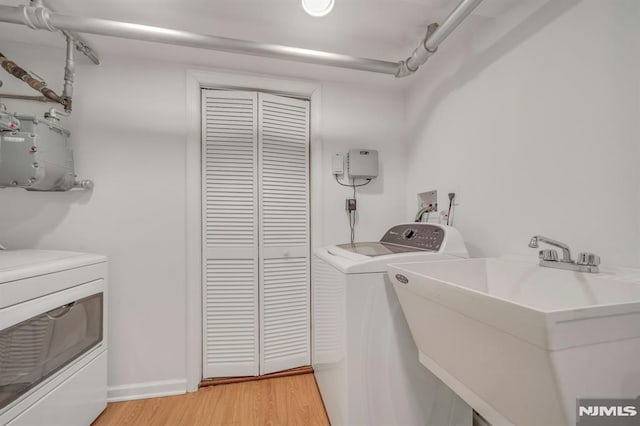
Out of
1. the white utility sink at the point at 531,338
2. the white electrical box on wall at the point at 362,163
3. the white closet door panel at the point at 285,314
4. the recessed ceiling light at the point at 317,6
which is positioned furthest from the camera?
the white electrical box on wall at the point at 362,163

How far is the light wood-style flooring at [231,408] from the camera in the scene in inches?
59.5

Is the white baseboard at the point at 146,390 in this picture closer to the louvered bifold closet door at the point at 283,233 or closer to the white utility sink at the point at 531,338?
the louvered bifold closet door at the point at 283,233

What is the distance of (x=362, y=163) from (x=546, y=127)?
118 cm

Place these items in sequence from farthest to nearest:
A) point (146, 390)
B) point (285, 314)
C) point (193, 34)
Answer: point (285, 314)
point (146, 390)
point (193, 34)

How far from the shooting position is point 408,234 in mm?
1628

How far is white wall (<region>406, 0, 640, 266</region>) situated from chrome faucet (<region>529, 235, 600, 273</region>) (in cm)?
14

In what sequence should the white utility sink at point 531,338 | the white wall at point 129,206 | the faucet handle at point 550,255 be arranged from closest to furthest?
the white utility sink at point 531,338 → the faucet handle at point 550,255 → the white wall at point 129,206

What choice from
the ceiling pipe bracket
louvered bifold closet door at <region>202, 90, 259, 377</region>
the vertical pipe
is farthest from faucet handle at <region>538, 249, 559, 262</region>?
the vertical pipe

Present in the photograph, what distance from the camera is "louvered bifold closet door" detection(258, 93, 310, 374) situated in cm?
194

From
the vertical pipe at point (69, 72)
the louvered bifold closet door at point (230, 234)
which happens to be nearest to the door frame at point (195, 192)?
the louvered bifold closet door at point (230, 234)

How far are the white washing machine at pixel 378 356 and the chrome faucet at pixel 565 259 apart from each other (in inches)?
14.2

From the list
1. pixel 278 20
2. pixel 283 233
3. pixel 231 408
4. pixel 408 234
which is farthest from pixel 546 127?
pixel 231 408

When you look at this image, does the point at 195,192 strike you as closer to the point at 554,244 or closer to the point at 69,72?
the point at 69,72

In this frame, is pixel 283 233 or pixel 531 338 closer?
pixel 531 338
